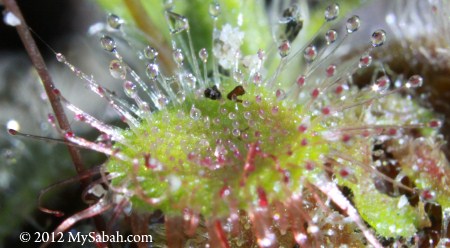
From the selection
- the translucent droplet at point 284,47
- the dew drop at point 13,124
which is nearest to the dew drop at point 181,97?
the translucent droplet at point 284,47

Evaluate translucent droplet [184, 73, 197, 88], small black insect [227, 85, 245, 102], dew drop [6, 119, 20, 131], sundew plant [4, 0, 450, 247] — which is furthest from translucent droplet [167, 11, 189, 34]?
dew drop [6, 119, 20, 131]

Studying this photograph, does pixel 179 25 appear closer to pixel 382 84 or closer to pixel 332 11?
pixel 332 11

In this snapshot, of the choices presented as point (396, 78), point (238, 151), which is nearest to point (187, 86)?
point (238, 151)

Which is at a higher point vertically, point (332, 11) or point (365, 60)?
point (332, 11)

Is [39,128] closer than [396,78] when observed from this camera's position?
No

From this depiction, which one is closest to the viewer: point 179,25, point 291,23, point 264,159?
point 264,159

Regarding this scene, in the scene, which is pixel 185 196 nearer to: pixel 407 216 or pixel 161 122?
pixel 161 122

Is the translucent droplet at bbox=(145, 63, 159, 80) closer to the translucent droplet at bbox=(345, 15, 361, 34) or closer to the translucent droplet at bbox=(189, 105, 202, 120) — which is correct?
the translucent droplet at bbox=(189, 105, 202, 120)

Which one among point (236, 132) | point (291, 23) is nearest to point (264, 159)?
point (236, 132)
